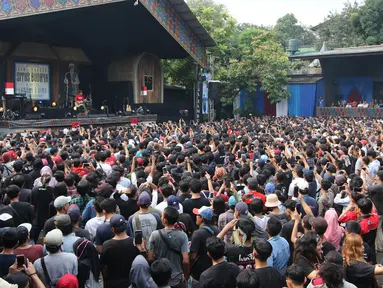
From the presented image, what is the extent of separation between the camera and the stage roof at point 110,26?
58.6ft

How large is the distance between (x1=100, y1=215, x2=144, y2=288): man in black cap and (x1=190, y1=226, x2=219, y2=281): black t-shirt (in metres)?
0.52

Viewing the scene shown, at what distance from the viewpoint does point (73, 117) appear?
69.0ft

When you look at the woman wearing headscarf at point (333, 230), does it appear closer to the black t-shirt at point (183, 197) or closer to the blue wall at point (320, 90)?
the black t-shirt at point (183, 197)

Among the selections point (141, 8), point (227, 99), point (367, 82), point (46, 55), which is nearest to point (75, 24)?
point (46, 55)

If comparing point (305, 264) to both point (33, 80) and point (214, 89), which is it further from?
point (214, 89)

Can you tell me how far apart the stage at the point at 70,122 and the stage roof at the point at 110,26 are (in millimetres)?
3897

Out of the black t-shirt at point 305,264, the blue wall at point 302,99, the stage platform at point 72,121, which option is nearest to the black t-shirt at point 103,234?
the black t-shirt at point 305,264

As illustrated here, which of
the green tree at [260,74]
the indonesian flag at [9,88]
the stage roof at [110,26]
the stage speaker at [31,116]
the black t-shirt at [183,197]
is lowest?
the black t-shirt at [183,197]

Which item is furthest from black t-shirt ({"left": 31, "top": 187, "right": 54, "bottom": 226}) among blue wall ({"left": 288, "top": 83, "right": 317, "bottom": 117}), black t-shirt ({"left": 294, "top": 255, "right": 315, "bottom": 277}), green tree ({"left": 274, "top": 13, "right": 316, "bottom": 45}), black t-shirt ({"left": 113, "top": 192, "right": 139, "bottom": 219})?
green tree ({"left": 274, "top": 13, "right": 316, "bottom": 45})

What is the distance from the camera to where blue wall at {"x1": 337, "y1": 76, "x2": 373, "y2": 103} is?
30.5 m

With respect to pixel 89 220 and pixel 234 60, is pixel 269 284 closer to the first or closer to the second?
pixel 89 220

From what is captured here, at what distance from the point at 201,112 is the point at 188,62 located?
333 centimetres

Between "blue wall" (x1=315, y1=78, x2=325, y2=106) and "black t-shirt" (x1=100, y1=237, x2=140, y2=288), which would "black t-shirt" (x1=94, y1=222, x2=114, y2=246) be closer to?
"black t-shirt" (x1=100, y1=237, x2=140, y2=288)

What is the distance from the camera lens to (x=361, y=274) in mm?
3783
